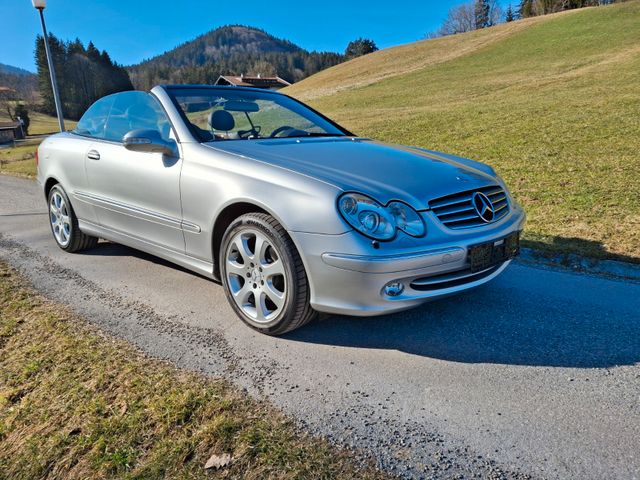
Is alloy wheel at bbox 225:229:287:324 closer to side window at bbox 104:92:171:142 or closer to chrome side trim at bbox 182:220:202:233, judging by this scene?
chrome side trim at bbox 182:220:202:233

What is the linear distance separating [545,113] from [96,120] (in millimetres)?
12841

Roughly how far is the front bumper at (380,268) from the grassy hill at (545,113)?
226 cm

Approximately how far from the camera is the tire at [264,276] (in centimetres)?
267

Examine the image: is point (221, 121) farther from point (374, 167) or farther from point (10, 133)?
point (10, 133)

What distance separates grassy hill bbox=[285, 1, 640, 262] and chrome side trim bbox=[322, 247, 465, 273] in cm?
240

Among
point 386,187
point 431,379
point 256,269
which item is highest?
point 386,187

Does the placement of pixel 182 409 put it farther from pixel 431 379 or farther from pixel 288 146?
pixel 288 146

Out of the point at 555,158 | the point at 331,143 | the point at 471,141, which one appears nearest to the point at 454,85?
the point at 471,141

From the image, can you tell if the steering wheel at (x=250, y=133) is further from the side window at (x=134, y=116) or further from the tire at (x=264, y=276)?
the tire at (x=264, y=276)

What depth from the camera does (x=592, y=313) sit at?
3.11 meters

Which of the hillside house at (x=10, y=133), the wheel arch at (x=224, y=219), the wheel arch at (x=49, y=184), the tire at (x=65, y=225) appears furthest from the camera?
the hillside house at (x=10, y=133)

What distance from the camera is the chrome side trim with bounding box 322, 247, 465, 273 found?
7.98 ft

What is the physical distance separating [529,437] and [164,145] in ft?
9.11

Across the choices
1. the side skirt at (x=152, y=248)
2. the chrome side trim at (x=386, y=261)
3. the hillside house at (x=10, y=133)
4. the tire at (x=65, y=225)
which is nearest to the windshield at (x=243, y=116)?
Answer: the side skirt at (x=152, y=248)
